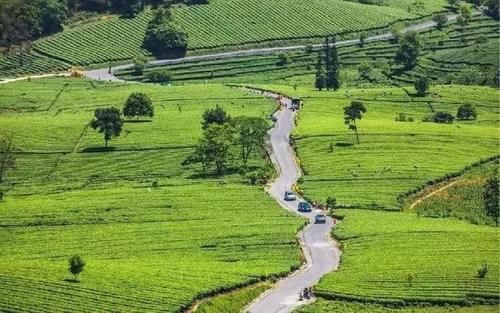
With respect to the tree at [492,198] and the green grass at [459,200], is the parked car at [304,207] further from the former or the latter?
the tree at [492,198]

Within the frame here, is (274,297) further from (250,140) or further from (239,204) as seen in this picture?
(250,140)

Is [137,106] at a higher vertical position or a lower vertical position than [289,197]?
higher

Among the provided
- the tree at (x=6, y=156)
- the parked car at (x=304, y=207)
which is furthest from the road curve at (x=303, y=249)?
the tree at (x=6, y=156)

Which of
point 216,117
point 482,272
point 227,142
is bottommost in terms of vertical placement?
point 482,272

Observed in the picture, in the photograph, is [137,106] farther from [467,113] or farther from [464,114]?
[467,113]

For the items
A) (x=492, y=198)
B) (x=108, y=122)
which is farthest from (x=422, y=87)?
(x=108, y=122)

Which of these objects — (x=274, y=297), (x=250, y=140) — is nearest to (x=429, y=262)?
(x=274, y=297)

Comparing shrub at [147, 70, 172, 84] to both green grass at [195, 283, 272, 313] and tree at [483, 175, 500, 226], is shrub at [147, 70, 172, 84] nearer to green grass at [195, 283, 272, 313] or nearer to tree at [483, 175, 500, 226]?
tree at [483, 175, 500, 226]

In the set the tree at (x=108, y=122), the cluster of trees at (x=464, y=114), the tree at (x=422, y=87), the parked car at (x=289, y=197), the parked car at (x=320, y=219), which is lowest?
the parked car at (x=320, y=219)
